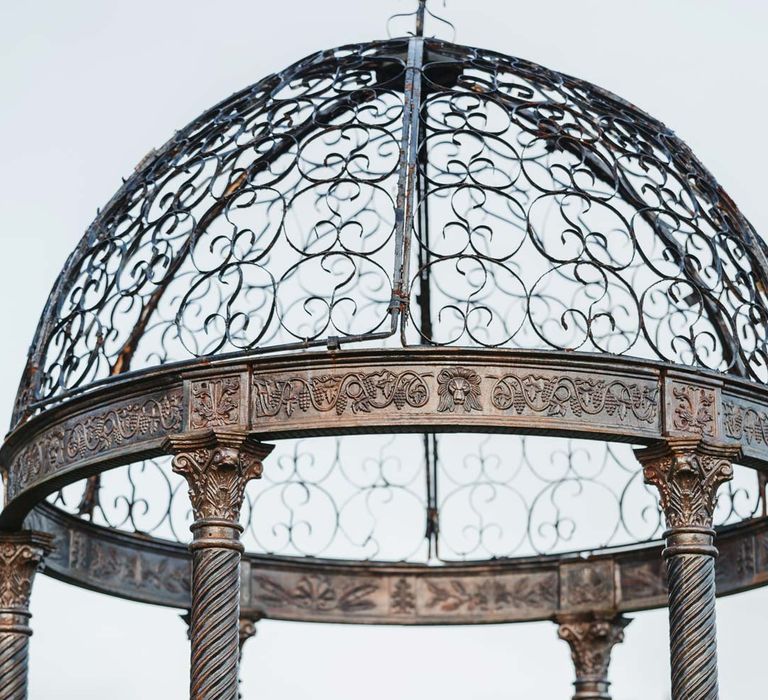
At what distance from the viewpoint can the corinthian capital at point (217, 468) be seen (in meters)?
16.7

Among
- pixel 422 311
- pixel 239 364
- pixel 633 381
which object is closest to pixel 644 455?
pixel 633 381

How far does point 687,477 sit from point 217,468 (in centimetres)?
365

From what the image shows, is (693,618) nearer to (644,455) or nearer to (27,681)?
(644,455)

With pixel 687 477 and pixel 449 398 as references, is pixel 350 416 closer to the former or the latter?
pixel 449 398

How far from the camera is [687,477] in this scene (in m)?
17.0

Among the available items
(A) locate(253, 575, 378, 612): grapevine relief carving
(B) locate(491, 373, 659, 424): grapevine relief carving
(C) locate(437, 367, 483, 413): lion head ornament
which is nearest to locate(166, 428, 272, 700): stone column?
(C) locate(437, 367, 483, 413): lion head ornament

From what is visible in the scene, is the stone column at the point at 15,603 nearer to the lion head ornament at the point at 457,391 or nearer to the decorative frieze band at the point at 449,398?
the decorative frieze band at the point at 449,398

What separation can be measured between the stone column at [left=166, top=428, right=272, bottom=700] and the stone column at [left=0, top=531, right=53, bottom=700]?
8.86 ft

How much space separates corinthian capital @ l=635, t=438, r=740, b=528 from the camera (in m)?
17.0

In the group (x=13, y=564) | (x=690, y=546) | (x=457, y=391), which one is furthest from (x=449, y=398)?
(x=13, y=564)

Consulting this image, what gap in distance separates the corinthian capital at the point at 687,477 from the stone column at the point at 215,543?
308 cm

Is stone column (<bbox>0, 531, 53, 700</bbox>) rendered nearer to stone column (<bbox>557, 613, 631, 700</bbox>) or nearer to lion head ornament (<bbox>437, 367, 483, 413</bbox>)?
lion head ornament (<bbox>437, 367, 483, 413</bbox>)

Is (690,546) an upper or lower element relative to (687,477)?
lower

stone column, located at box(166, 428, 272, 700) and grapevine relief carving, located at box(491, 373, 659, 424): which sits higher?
grapevine relief carving, located at box(491, 373, 659, 424)
